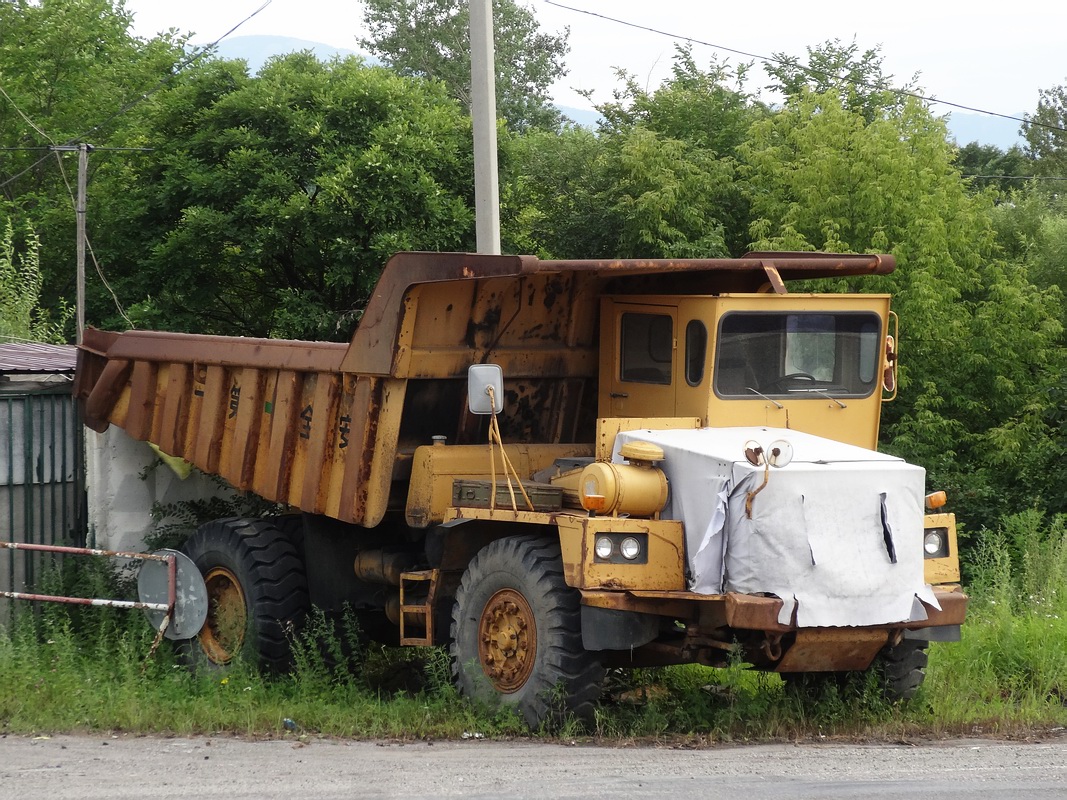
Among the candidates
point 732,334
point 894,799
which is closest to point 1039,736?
point 894,799

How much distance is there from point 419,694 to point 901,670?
310cm

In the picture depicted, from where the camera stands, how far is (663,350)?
9.22m

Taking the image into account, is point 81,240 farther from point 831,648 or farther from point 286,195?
point 831,648

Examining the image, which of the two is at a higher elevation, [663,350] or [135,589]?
[663,350]

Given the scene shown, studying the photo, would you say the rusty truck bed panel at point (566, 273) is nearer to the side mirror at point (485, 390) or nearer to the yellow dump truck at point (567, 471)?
the yellow dump truck at point (567, 471)

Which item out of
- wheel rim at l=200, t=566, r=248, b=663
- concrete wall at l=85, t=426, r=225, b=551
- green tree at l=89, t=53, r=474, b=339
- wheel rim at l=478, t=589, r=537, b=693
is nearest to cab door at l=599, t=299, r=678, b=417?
wheel rim at l=478, t=589, r=537, b=693

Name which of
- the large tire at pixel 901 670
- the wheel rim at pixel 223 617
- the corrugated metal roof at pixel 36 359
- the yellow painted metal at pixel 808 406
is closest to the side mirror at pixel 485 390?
the yellow painted metal at pixel 808 406

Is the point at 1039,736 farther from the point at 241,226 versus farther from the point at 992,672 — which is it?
the point at 241,226

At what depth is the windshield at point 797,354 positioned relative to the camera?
8.91m

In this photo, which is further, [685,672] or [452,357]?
[685,672]

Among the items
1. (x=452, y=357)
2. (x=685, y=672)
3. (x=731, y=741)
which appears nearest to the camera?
(x=731, y=741)

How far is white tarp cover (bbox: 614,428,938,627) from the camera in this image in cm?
753

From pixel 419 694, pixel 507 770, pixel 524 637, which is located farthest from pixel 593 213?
pixel 507 770

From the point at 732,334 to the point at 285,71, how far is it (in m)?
14.7
